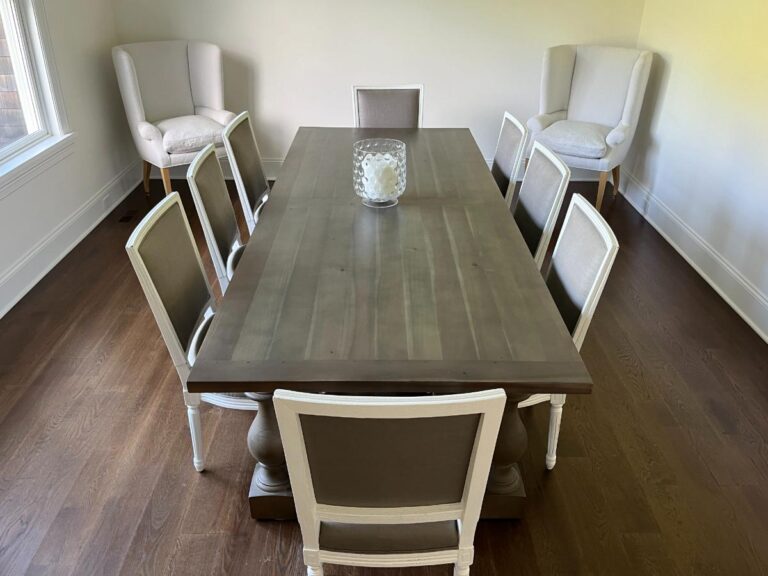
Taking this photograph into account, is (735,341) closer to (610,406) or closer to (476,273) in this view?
(610,406)

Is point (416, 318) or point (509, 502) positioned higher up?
point (416, 318)

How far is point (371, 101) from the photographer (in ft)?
11.1

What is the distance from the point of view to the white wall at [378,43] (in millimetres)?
4246

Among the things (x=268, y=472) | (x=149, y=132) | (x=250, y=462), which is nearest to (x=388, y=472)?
(x=268, y=472)

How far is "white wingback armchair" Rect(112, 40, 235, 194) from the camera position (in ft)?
12.9

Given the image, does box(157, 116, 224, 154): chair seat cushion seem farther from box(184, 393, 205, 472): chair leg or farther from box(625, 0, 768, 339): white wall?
box(625, 0, 768, 339): white wall

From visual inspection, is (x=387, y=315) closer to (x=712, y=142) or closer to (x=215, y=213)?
(x=215, y=213)

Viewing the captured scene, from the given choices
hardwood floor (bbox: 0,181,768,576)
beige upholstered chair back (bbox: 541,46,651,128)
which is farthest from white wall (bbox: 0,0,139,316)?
beige upholstered chair back (bbox: 541,46,651,128)

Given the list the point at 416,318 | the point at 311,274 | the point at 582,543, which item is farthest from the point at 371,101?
the point at 582,543

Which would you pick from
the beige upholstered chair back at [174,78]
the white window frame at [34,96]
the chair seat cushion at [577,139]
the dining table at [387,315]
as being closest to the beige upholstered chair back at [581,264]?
the dining table at [387,315]

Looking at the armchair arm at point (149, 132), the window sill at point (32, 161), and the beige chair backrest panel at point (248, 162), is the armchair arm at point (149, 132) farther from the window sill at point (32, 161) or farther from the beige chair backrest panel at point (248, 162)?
the beige chair backrest panel at point (248, 162)

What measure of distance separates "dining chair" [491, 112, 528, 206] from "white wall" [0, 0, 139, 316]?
2384 millimetres

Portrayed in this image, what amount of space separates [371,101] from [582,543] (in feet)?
7.99

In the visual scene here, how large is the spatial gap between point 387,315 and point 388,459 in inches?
19.9
